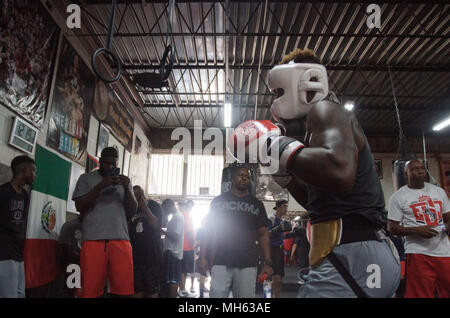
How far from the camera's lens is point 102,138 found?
25.5 ft

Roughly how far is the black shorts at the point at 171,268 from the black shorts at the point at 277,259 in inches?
57.6

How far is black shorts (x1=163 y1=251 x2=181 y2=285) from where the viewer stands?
15.7 feet

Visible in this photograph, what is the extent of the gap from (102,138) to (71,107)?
175 cm

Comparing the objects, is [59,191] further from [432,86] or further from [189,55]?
[432,86]

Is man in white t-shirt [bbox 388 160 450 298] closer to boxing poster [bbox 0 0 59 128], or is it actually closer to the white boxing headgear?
the white boxing headgear

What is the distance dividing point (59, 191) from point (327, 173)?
541 centimetres

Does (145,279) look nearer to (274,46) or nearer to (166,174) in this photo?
(274,46)

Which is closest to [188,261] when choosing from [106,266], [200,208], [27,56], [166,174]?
[106,266]

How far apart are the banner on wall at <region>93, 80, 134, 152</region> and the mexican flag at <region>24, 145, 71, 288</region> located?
7.34 ft

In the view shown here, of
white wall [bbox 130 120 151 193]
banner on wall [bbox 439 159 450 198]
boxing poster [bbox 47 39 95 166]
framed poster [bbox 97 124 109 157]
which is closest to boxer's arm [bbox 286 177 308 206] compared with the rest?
boxing poster [bbox 47 39 95 166]

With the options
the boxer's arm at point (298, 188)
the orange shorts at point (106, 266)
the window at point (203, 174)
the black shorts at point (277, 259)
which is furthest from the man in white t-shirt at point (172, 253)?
the window at point (203, 174)
